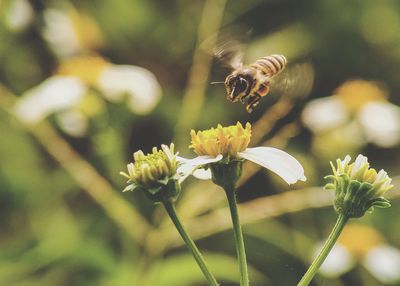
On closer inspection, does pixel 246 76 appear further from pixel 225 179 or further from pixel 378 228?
pixel 378 228

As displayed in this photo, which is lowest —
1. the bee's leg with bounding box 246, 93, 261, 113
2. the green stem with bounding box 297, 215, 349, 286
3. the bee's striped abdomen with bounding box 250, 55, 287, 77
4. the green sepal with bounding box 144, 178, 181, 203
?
the green stem with bounding box 297, 215, 349, 286

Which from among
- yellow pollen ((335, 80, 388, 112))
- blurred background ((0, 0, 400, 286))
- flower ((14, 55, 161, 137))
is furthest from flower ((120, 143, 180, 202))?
yellow pollen ((335, 80, 388, 112))

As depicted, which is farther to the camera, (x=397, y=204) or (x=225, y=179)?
(x=397, y=204)

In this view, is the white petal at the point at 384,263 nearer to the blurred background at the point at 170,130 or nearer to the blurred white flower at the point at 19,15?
the blurred background at the point at 170,130

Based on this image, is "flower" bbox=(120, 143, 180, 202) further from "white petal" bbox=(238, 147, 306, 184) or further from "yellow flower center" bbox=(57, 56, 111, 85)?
"yellow flower center" bbox=(57, 56, 111, 85)

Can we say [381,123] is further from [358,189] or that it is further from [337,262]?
[358,189]

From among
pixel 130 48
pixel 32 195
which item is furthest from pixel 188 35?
pixel 32 195

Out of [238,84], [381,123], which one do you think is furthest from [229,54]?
[381,123]

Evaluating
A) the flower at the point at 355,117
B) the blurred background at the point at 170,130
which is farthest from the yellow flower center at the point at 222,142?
the flower at the point at 355,117
